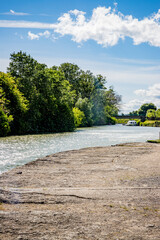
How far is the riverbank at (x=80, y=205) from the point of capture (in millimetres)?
4531

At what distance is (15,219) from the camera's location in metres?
5.01

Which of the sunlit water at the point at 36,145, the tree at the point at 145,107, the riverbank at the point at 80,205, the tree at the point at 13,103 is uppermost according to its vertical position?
the tree at the point at 145,107

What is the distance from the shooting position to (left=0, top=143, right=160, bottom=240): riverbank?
4531 millimetres

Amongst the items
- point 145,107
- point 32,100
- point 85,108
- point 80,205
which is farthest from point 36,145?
point 145,107

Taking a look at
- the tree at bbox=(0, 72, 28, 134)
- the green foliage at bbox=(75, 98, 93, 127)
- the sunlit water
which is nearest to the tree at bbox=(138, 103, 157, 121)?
the green foliage at bbox=(75, 98, 93, 127)

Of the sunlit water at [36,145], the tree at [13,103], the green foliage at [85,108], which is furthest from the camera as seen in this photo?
the green foliage at [85,108]

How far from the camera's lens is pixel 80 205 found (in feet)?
19.4

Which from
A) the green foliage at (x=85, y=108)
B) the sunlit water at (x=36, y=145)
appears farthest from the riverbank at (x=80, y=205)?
the green foliage at (x=85, y=108)

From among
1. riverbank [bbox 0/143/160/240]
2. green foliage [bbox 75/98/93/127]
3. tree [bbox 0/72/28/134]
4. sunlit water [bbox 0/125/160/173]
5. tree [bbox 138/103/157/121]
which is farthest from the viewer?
tree [bbox 138/103/157/121]

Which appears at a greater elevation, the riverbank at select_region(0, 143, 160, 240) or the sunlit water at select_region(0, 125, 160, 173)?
the riverbank at select_region(0, 143, 160, 240)

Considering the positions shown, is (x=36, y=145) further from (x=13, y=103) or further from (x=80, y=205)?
(x=80, y=205)

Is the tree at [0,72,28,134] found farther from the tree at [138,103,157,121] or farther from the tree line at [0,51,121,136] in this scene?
the tree at [138,103,157,121]

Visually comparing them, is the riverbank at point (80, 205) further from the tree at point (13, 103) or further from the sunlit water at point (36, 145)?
the tree at point (13, 103)

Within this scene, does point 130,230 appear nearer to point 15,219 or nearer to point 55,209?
point 55,209
